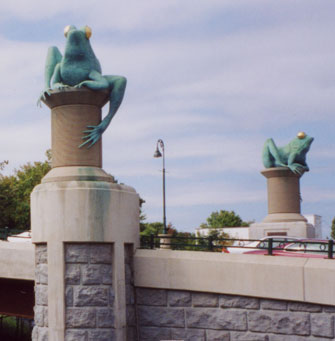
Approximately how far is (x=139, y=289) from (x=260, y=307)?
2.23 meters

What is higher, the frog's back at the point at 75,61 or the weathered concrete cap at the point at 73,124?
the frog's back at the point at 75,61

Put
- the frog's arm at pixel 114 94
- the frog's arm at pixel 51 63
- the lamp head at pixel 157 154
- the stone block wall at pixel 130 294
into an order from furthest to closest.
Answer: the lamp head at pixel 157 154 → the frog's arm at pixel 51 63 → the frog's arm at pixel 114 94 → the stone block wall at pixel 130 294

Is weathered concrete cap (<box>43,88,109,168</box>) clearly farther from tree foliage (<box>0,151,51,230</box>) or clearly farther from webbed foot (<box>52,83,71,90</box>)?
tree foliage (<box>0,151,51,230</box>)

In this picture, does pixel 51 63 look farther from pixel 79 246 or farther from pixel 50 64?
pixel 79 246

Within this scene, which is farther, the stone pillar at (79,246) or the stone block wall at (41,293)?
the stone block wall at (41,293)

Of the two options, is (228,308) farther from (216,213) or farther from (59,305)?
(216,213)

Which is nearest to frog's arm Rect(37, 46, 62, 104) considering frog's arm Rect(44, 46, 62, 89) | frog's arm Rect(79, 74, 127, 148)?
frog's arm Rect(44, 46, 62, 89)

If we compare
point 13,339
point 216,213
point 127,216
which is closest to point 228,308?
point 127,216

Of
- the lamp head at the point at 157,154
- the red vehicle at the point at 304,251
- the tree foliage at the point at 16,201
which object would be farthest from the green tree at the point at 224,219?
the red vehicle at the point at 304,251

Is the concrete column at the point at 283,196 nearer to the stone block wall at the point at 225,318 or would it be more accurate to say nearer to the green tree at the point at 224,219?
the stone block wall at the point at 225,318

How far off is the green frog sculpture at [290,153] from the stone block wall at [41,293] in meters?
13.5

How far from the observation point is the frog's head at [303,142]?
75.3ft

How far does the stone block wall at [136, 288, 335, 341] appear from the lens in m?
9.69

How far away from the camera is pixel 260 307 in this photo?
10.0 meters
